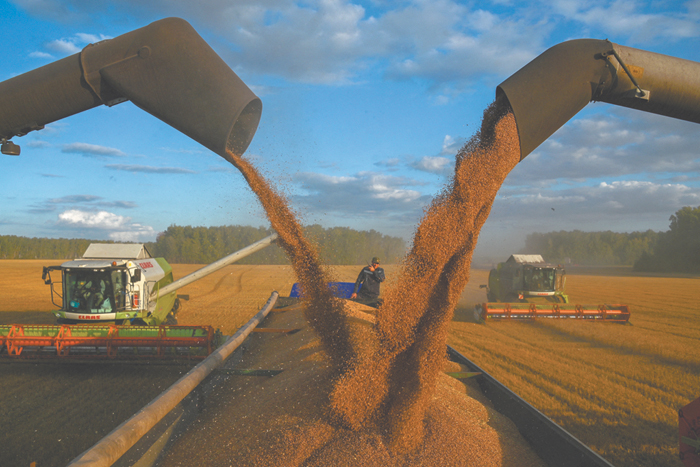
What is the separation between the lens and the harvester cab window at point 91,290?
23.4 feet

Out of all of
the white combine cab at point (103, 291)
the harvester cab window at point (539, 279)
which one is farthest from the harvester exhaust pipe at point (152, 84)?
the harvester cab window at point (539, 279)

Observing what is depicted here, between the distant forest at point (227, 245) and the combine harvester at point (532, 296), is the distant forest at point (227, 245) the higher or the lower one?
the higher one

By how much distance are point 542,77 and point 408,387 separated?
7.39 ft

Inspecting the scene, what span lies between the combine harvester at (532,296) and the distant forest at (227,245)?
13.1 ft

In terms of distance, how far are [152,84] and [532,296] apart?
1173 cm

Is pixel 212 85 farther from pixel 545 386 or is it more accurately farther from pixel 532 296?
pixel 532 296

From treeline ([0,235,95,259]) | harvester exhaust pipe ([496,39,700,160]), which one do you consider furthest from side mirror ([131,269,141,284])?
treeline ([0,235,95,259])

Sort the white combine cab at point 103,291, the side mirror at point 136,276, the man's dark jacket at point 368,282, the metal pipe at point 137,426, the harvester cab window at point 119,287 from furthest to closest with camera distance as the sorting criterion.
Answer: the side mirror at point 136,276 < the harvester cab window at point 119,287 < the white combine cab at point 103,291 < the man's dark jacket at point 368,282 < the metal pipe at point 137,426

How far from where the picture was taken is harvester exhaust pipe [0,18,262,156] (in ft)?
8.43

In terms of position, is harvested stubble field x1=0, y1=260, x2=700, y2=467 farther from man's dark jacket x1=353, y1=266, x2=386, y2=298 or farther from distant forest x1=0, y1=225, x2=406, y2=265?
man's dark jacket x1=353, y1=266, x2=386, y2=298

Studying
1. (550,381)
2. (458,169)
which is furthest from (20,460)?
(550,381)

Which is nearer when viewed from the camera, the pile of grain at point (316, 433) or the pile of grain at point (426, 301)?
the pile of grain at point (316, 433)

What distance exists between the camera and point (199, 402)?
3213 mm

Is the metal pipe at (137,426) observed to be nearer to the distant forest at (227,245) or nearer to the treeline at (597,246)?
the distant forest at (227,245)
